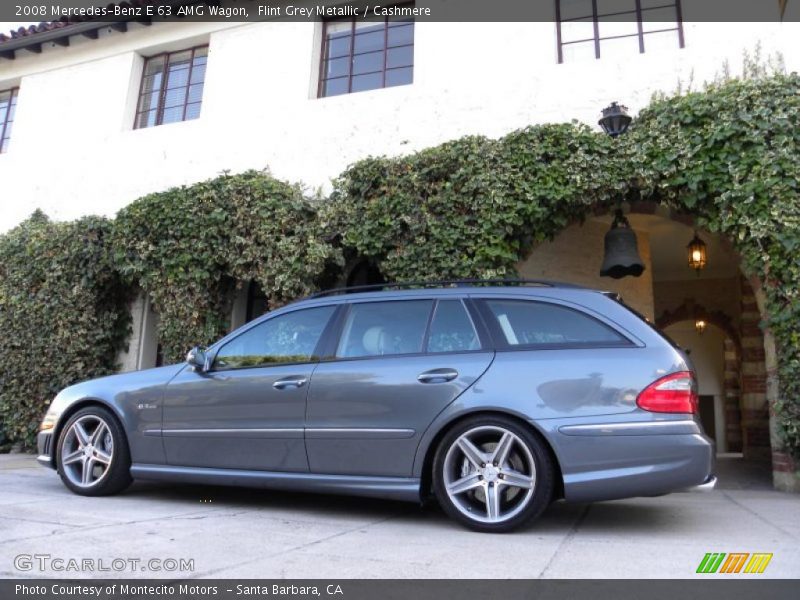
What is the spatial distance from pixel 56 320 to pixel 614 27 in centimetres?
831

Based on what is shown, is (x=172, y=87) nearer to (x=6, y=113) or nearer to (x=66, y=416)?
(x=6, y=113)

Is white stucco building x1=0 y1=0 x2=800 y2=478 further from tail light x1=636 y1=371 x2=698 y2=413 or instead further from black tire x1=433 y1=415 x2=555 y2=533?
black tire x1=433 y1=415 x2=555 y2=533

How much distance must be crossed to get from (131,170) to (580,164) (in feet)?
22.1

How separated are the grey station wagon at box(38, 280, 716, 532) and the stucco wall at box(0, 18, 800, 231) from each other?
4.15m

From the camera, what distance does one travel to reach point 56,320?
8.66 metres

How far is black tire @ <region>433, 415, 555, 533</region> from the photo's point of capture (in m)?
3.44

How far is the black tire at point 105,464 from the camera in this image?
182 inches

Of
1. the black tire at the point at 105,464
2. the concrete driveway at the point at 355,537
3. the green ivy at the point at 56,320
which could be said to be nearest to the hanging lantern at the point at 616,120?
the concrete driveway at the point at 355,537

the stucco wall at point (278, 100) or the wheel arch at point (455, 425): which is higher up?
the stucco wall at point (278, 100)

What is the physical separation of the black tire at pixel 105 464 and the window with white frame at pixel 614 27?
6481 mm

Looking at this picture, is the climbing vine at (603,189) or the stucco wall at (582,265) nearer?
the climbing vine at (603,189)

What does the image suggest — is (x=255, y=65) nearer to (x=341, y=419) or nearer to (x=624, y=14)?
(x=624, y=14)

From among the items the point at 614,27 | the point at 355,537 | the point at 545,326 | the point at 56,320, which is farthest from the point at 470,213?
the point at 56,320

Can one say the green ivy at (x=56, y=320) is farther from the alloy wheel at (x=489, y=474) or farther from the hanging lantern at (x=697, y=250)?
the hanging lantern at (x=697, y=250)
